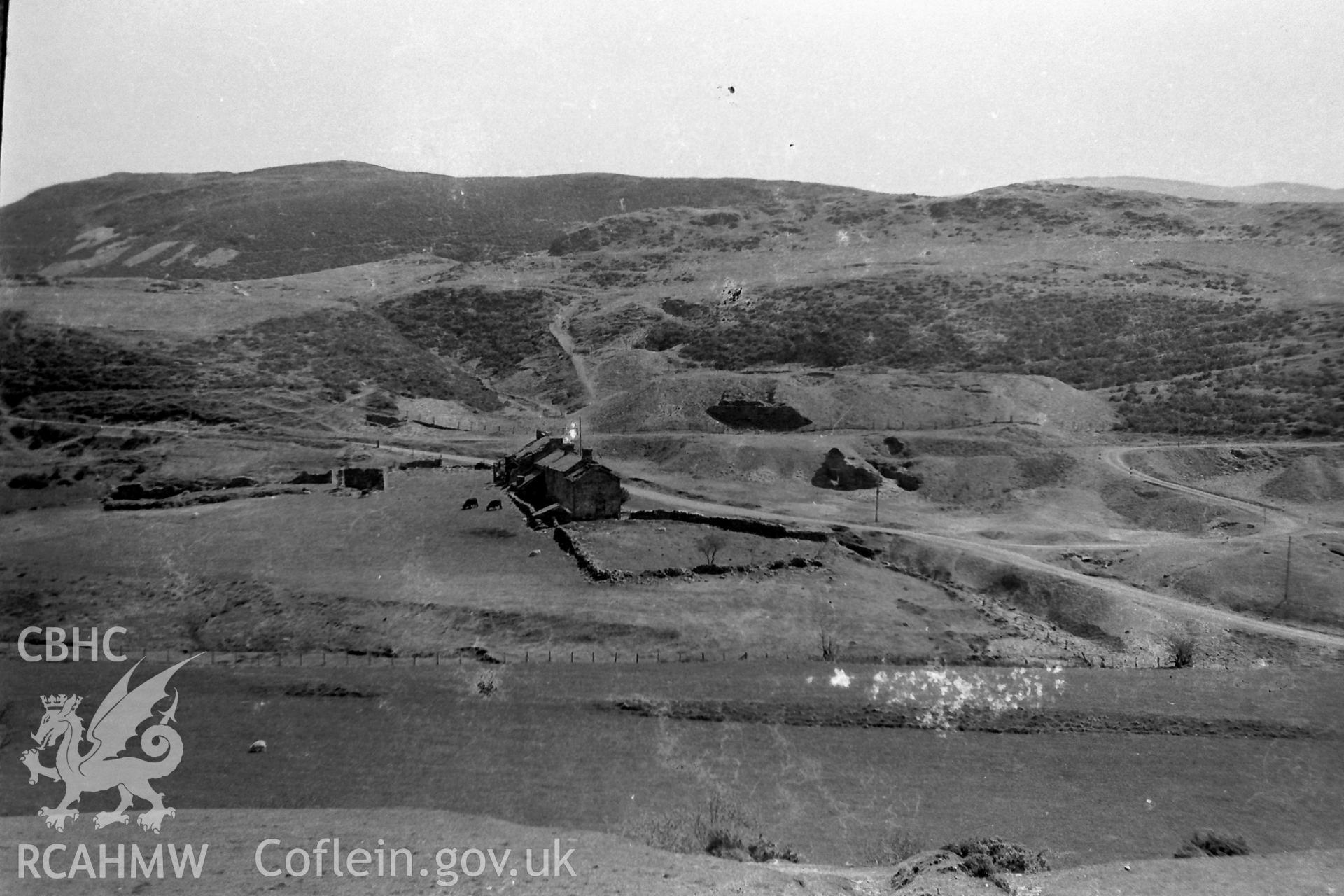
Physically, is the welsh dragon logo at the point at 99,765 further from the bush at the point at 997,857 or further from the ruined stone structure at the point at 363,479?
the ruined stone structure at the point at 363,479

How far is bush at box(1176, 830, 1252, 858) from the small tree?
22.0 metres

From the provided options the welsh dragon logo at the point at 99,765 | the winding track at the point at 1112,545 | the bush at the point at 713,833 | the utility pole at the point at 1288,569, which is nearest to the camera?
the welsh dragon logo at the point at 99,765

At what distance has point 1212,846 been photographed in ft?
53.1

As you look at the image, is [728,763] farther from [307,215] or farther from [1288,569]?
[307,215]

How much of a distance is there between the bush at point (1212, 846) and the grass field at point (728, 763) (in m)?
0.47

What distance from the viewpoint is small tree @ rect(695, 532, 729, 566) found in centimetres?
3759

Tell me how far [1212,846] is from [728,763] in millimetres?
9514

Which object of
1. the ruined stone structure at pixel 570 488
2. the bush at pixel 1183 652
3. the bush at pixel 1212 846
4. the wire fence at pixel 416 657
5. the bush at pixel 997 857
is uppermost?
the ruined stone structure at pixel 570 488

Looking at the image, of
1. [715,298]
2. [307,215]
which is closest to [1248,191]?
[715,298]

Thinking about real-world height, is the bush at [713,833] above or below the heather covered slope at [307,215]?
below

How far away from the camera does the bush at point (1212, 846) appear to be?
1595 cm

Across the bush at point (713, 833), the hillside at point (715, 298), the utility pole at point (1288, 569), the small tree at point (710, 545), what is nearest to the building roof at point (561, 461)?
the small tree at point (710, 545)

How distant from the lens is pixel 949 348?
77500 mm

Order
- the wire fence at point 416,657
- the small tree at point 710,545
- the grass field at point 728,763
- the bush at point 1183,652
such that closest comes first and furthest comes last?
the grass field at point 728,763 → the wire fence at point 416,657 → the bush at point 1183,652 → the small tree at point 710,545
